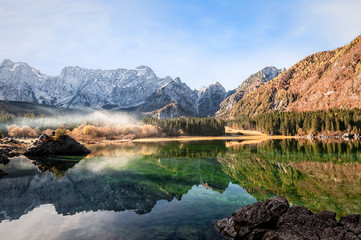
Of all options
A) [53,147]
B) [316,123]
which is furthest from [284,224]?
[316,123]

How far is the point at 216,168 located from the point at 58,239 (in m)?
35.4

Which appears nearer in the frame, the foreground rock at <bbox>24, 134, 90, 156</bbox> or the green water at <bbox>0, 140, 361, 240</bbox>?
the green water at <bbox>0, 140, 361, 240</bbox>

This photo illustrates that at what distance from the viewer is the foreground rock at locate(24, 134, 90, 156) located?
7137 cm

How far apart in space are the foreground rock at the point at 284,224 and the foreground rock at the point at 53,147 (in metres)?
73.7

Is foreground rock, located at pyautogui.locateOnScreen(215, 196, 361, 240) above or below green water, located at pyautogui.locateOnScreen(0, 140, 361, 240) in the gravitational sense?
above

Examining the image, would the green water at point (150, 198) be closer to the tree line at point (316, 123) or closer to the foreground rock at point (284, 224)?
the foreground rock at point (284, 224)

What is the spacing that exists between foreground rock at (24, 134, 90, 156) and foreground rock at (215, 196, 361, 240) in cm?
7369

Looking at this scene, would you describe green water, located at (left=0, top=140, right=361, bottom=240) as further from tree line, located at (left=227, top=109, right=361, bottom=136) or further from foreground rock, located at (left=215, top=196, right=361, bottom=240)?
tree line, located at (left=227, top=109, right=361, bottom=136)

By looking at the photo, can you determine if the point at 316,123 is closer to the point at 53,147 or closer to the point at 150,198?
the point at 150,198

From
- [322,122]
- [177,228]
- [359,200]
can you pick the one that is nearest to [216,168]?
[359,200]

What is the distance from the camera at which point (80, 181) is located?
35281mm

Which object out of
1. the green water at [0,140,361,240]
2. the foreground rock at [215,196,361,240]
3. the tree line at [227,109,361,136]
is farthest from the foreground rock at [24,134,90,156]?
the tree line at [227,109,361,136]

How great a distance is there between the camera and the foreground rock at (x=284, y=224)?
1344 cm

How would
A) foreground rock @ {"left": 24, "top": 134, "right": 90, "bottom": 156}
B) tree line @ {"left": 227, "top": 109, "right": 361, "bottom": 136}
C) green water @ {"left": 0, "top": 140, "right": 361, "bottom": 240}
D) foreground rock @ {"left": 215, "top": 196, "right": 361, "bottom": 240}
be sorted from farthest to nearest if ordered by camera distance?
tree line @ {"left": 227, "top": 109, "right": 361, "bottom": 136}, foreground rock @ {"left": 24, "top": 134, "right": 90, "bottom": 156}, green water @ {"left": 0, "top": 140, "right": 361, "bottom": 240}, foreground rock @ {"left": 215, "top": 196, "right": 361, "bottom": 240}
